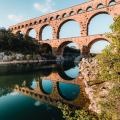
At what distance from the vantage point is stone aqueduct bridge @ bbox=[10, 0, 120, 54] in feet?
188

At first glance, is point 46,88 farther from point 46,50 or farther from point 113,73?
point 46,50

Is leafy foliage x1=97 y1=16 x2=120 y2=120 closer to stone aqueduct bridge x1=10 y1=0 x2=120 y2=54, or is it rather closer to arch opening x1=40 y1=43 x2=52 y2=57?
stone aqueduct bridge x1=10 y1=0 x2=120 y2=54

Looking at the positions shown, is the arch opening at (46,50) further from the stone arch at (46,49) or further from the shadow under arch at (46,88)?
the shadow under arch at (46,88)

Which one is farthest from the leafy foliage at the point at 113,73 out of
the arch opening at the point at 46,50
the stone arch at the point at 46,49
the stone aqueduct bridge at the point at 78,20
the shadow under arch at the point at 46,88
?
the stone arch at the point at 46,49

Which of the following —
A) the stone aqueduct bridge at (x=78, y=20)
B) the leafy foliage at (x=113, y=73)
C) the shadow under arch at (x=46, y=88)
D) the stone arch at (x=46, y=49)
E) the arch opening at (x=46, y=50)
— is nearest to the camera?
the leafy foliage at (x=113, y=73)

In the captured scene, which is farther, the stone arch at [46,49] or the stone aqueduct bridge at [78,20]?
the stone arch at [46,49]

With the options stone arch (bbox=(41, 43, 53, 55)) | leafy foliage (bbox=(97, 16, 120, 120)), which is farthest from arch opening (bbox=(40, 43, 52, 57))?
leafy foliage (bbox=(97, 16, 120, 120))

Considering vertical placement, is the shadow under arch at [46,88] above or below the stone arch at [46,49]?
below

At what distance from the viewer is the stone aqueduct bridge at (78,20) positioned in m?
57.4

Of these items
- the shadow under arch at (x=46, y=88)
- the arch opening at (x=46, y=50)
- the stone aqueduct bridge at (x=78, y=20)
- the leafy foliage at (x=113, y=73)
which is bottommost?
the shadow under arch at (x=46, y=88)

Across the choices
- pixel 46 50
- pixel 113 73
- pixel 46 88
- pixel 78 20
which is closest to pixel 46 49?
pixel 46 50

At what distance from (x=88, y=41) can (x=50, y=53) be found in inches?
705

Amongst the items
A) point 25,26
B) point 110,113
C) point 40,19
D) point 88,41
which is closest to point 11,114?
point 110,113

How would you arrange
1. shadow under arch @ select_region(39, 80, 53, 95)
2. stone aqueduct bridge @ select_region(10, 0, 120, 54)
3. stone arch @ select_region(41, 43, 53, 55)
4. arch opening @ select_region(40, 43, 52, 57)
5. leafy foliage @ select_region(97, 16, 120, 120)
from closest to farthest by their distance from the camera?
leafy foliage @ select_region(97, 16, 120, 120) → shadow under arch @ select_region(39, 80, 53, 95) → stone aqueduct bridge @ select_region(10, 0, 120, 54) → arch opening @ select_region(40, 43, 52, 57) → stone arch @ select_region(41, 43, 53, 55)
